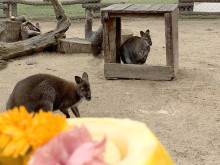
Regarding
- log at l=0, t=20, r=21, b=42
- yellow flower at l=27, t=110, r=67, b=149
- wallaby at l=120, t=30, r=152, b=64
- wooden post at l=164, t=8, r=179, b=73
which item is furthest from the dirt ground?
yellow flower at l=27, t=110, r=67, b=149

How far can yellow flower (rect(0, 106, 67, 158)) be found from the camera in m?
1.00

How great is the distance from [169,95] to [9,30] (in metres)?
4.19

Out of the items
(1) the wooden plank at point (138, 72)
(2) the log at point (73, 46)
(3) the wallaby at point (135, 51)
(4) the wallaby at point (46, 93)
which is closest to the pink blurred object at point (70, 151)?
(4) the wallaby at point (46, 93)

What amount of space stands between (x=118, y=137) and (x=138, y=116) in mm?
3691

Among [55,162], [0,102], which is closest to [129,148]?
[55,162]

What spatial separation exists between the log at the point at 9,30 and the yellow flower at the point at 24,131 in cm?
773

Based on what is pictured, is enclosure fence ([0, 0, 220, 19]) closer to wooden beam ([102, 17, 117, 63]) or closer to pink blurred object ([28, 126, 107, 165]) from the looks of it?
wooden beam ([102, 17, 117, 63])

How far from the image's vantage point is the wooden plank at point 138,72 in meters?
6.15

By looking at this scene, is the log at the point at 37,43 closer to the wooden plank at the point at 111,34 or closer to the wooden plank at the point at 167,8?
the wooden plank at the point at 111,34

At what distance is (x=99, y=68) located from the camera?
7043mm

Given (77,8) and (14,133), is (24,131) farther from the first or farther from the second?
(77,8)

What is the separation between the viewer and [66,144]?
0.98 metres

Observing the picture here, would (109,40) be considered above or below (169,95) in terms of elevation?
above

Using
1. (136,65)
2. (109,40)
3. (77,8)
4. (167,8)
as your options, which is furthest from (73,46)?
(77,8)
